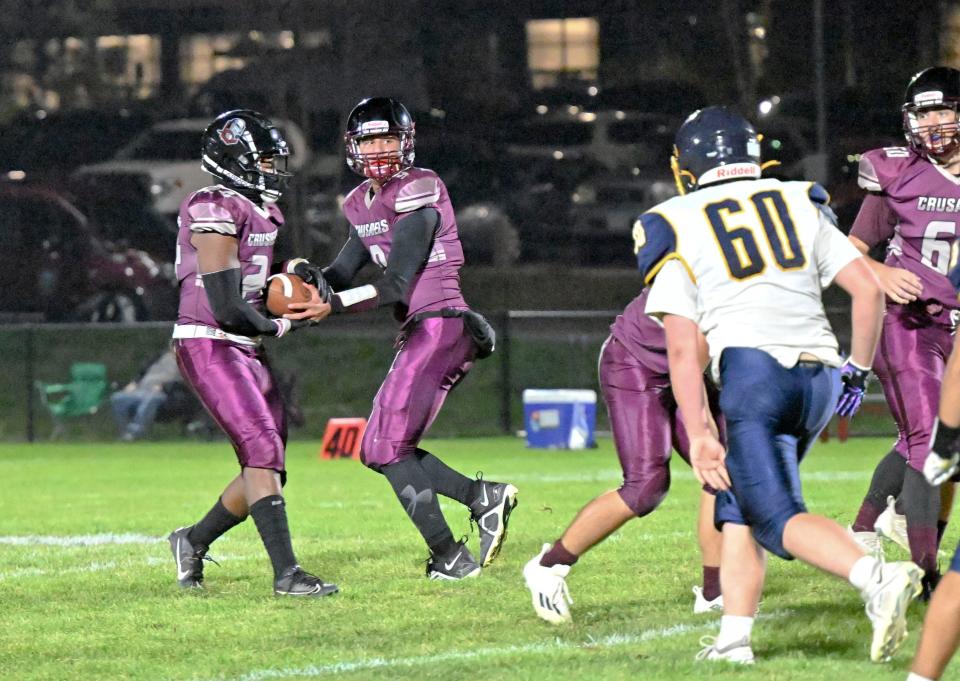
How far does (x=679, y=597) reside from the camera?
5.86m

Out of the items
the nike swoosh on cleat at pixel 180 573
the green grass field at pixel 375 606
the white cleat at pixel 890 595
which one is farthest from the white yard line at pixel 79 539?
the white cleat at pixel 890 595

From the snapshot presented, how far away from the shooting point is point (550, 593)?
17.6 feet

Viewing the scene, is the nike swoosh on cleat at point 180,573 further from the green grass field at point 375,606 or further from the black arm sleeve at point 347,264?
the black arm sleeve at point 347,264

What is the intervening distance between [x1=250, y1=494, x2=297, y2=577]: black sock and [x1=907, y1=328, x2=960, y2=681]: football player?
284 centimetres

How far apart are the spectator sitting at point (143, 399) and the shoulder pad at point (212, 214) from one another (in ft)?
26.6

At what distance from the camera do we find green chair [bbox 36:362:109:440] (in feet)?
47.2

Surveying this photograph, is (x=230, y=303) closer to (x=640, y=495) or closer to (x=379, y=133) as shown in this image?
(x=379, y=133)

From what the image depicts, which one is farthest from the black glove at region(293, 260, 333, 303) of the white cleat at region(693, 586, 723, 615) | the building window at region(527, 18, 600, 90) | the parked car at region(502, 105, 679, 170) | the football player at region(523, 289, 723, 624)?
the building window at region(527, 18, 600, 90)

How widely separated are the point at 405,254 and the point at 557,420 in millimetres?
6821

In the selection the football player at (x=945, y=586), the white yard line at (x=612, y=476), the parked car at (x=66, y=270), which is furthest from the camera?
the parked car at (x=66, y=270)

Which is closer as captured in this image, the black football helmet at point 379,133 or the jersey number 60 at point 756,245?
the jersey number 60 at point 756,245

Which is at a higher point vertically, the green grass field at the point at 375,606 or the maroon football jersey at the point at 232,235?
the maroon football jersey at the point at 232,235

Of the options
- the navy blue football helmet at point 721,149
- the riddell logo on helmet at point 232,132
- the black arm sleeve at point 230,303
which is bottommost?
the black arm sleeve at point 230,303

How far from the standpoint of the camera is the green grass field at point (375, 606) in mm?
4758
